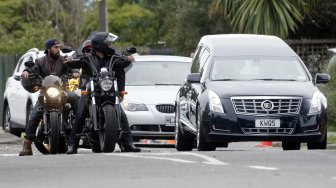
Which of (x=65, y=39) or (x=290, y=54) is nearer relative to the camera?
(x=290, y=54)

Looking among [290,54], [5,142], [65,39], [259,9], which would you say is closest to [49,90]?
[290,54]

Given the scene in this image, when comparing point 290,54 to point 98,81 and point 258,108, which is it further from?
point 98,81

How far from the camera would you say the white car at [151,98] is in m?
21.5

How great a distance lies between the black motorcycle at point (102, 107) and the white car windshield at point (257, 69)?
225cm

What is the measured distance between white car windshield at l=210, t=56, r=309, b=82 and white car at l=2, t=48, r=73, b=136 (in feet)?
20.9

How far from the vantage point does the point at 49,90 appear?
1786 centimetres

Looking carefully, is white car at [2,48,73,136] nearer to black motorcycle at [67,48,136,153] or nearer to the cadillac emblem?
black motorcycle at [67,48,136,153]

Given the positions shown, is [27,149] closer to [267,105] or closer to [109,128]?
[109,128]

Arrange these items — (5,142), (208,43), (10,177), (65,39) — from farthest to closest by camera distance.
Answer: (65,39) < (5,142) < (208,43) < (10,177)

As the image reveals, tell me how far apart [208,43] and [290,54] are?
1.31 meters

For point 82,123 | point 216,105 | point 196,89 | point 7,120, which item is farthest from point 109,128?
point 7,120

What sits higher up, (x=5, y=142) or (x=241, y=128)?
(x=241, y=128)

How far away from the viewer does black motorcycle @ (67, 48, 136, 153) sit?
16891 millimetres

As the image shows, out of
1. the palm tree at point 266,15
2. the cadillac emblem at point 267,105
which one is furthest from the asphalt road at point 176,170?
the palm tree at point 266,15
